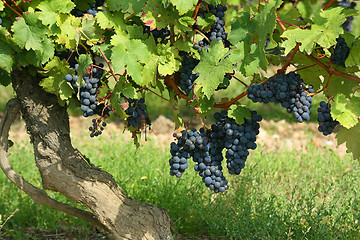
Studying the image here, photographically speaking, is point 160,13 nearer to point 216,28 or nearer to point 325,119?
point 216,28

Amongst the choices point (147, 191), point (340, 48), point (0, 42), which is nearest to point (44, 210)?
point (147, 191)

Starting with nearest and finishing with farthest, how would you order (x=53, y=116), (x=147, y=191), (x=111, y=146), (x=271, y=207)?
(x=53, y=116)
(x=271, y=207)
(x=147, y=191)
(x=111, y=146)

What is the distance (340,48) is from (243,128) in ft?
2.01

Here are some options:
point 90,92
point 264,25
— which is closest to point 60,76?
point 90,92

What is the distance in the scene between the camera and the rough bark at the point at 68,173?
282cm

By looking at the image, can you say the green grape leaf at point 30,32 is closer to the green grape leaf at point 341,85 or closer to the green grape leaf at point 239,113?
the green grape leaf at point 239,113

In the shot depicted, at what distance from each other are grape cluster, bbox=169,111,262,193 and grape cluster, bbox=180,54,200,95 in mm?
222

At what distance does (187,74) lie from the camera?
2.41 m

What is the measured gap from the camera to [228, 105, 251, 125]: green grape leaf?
2.36 m

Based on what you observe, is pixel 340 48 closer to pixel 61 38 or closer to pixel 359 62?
pixel 359 62

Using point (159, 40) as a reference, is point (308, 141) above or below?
above

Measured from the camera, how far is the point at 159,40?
95.7 inches

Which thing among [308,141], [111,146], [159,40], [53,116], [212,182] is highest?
[308,141]

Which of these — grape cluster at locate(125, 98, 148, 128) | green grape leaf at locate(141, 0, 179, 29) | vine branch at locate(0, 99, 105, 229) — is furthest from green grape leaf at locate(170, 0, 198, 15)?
vine branch at locate(0, 99, 105, 229)
